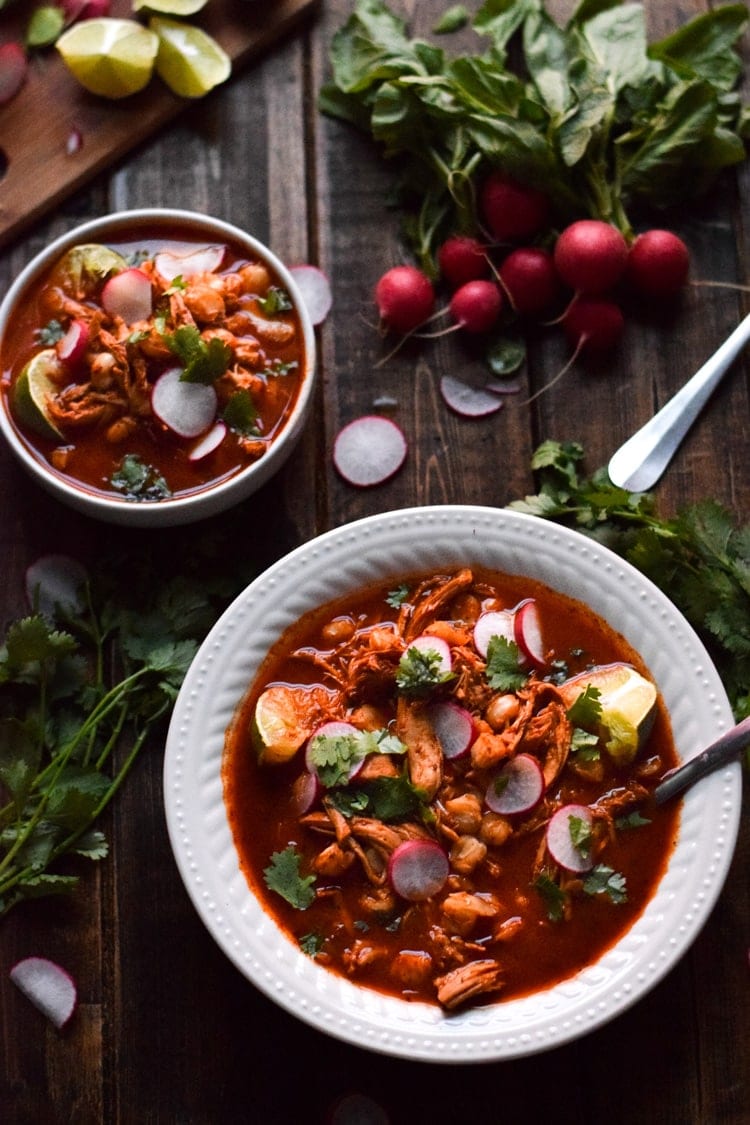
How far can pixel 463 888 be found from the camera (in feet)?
11.1

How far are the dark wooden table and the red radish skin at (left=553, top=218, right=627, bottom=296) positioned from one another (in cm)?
23

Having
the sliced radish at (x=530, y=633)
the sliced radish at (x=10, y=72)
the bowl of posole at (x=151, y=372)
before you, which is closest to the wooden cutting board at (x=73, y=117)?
the sliced radish at (x=10, y=72)

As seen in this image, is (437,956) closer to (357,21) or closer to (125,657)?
(125,657)

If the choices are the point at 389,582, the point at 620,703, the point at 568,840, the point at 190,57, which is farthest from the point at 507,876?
the point at 190,57

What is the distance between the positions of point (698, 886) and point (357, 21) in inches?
111

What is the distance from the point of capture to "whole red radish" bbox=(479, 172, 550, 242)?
13.0 feet

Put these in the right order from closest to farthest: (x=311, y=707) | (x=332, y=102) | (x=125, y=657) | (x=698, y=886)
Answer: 1. (x=698, y=886)
2. (x=311, y=707)
3. (x=125, y=657)
4. (x=332, y=102)

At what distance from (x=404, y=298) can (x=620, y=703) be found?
1.41 meters

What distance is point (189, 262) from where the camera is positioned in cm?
383

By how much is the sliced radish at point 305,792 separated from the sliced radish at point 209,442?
3.13 feet

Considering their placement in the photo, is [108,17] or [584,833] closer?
[584,833]

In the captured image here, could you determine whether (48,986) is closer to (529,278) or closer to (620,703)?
(620,703)

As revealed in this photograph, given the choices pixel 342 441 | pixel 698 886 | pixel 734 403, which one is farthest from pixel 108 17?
pixel 698 886

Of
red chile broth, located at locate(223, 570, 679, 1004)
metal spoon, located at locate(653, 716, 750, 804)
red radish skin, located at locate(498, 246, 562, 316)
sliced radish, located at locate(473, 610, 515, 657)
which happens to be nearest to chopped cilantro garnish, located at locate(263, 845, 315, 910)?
red chile broth, located at locate(223, 570, 679, 1004)
